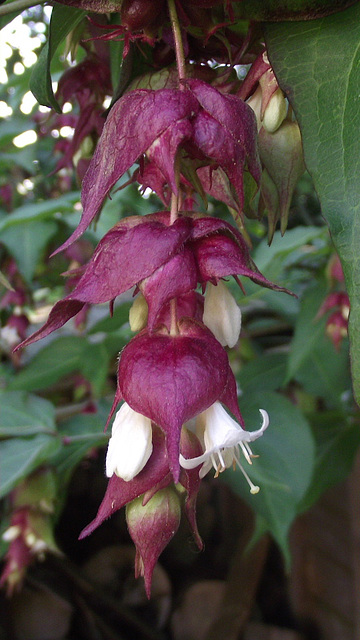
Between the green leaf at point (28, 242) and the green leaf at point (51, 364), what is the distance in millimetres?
121

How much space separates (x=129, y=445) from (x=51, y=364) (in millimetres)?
692

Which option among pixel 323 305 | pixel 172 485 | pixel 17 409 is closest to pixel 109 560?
pixel 17 409

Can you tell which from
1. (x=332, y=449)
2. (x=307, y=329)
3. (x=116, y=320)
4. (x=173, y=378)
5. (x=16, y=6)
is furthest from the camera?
(x=332, y=449)

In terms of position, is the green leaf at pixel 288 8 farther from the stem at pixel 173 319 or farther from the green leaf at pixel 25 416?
the green leaf at pixel 25 416

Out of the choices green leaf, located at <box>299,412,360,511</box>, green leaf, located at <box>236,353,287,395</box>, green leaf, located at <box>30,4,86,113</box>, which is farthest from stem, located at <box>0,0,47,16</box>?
green leaf, located at <box>299,412,360,511</box>

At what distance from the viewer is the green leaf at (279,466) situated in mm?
683

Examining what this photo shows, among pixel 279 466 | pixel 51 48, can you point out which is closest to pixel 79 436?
pixel 279 466

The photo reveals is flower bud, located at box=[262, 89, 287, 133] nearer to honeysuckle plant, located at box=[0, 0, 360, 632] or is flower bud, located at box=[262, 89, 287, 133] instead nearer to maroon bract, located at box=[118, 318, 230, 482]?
honeysuckle plant, located at box=[0, 0, 360, 632]

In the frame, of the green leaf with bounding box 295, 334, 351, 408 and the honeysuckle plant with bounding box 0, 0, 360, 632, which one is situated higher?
the honeysuckle plant with bounding box 0, 0, 360, 632

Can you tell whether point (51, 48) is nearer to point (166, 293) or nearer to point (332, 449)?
point (166, 293)

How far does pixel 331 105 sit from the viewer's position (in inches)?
9.4

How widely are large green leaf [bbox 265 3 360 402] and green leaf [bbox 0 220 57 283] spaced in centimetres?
60

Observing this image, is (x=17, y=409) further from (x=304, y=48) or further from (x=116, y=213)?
(x=304, y=48)

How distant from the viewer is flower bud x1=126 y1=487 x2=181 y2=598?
219 mm
